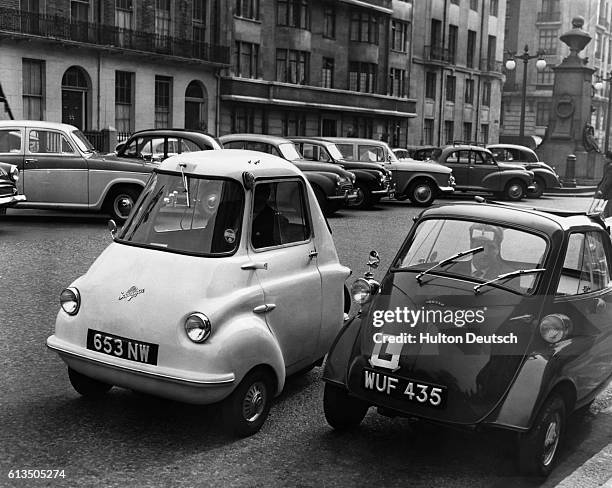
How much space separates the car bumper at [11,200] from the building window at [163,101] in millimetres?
23841

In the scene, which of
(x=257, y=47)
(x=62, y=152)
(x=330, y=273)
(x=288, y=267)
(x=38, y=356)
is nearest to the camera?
(x=288, y=267)

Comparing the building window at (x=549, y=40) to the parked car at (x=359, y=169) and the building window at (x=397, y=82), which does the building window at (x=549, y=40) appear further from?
the parked car at (x=359, y=169)

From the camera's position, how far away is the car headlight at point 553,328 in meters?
4.85

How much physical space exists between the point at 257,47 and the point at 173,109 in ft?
23.4

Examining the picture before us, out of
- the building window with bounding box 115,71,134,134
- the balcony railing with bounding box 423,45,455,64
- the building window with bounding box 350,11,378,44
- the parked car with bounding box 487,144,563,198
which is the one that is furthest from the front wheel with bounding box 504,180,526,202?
the balcony railing with bounding box 423,45,455,64

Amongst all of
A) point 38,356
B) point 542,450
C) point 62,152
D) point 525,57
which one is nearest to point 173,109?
point 525,57

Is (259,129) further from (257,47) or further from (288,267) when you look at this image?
(288,267)

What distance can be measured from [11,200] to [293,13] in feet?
110

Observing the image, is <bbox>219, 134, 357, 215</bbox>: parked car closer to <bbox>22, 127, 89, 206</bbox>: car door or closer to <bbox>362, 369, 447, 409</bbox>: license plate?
<bbox>22, 127, 89, 206</bbox>: car door

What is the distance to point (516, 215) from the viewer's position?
5.32 m

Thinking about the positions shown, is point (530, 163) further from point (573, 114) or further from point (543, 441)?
point (543, 441)

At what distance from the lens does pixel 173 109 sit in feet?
124

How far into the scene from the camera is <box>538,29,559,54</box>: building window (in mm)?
69312

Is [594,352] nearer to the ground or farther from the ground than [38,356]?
farther from the ground
